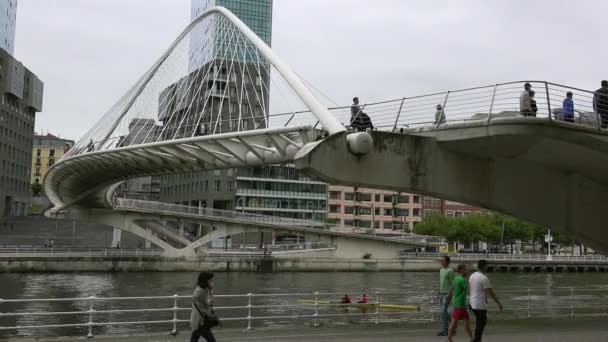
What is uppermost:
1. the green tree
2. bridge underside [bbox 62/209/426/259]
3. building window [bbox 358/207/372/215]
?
the green tree

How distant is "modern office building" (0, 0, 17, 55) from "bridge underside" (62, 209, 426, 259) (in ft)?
220

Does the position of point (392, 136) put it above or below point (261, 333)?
above

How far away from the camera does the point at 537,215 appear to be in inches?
788

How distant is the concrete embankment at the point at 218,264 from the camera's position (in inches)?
2322

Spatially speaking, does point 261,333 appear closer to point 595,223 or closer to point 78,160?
point 595,223

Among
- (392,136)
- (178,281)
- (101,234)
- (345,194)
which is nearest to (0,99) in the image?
(101,234)

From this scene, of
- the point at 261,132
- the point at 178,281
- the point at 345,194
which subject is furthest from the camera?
the point at 345,194

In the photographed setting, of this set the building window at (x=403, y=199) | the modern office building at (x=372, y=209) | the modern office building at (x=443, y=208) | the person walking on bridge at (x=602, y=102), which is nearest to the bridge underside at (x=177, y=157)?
the person walking on bridge at (x=602, y=102)

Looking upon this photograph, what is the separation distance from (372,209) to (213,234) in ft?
162

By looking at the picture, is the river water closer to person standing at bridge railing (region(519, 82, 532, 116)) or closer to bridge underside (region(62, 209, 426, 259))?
person standing at bridge railing (region(519, 82, 532, 116))

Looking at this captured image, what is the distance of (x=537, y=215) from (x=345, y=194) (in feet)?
326

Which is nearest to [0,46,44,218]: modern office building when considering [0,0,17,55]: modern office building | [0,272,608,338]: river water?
[0,0,17,55]: modern office building

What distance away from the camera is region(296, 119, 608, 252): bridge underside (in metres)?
17.5

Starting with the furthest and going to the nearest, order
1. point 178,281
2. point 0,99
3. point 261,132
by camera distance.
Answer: point 0,99
point 178,281
point 261,132
